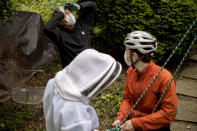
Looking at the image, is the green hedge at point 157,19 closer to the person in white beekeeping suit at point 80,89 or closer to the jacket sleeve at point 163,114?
the jacket sleeve at point 163,114

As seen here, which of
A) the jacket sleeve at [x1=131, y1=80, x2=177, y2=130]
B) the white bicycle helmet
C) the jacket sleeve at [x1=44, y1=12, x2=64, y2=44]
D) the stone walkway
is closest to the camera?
the jacket sleeve at [x1=131, y1=80, x2=177, y2=130]

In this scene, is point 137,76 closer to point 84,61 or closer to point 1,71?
point 84,61

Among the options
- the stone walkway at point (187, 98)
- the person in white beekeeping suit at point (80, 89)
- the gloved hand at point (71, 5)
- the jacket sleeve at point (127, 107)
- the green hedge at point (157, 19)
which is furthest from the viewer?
the green hedge at point (157, 19)

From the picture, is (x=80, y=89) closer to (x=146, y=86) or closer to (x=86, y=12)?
(x=146, y=86)

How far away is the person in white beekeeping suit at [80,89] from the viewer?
5.82 ft

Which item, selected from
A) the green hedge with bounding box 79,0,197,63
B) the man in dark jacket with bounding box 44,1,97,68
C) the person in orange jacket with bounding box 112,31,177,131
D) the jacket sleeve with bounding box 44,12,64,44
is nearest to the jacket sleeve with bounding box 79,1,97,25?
the man in dark jacket with bounding box 44,1,97,68

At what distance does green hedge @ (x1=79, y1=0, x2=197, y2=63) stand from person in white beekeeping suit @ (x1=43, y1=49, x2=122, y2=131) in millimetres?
3664

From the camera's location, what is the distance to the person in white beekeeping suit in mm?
1775

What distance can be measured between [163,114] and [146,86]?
0.33m

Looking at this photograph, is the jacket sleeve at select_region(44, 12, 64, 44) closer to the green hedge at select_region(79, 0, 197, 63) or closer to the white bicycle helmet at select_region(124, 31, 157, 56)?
the white bicycle helmet at select_region(124, 31, 157, 56)

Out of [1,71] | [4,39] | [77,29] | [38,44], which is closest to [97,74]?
[77,29]

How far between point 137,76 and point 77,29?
2.02 metres

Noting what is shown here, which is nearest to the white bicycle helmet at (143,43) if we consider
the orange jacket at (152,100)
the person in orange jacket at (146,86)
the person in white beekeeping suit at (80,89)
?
the person in orange jacket at (146,86)

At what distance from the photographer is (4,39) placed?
16.2ft
